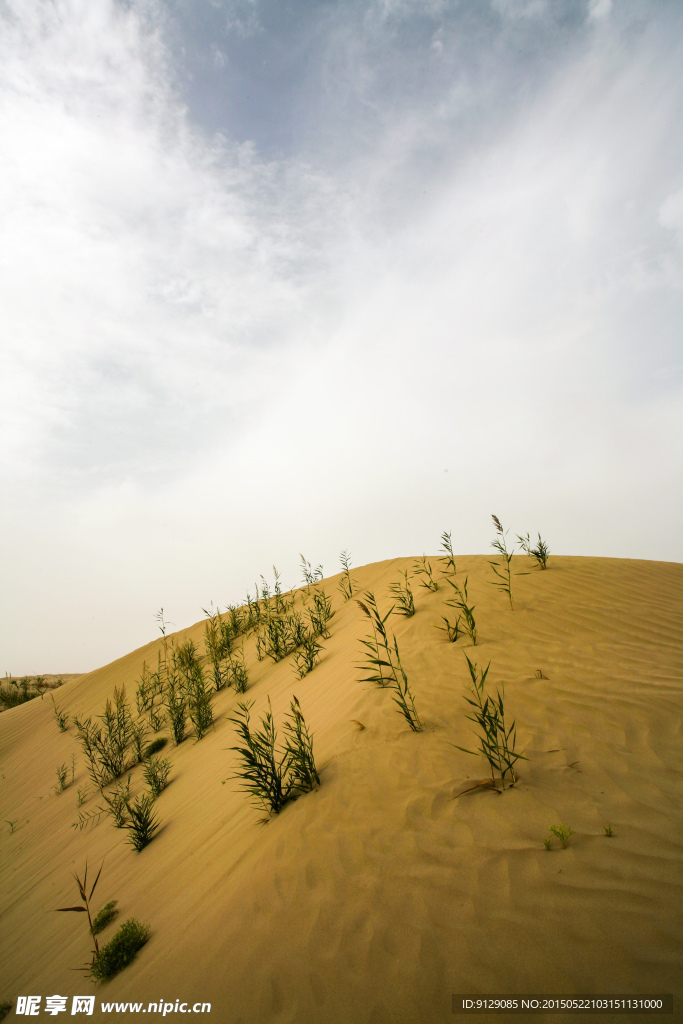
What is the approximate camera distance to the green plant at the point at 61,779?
6449mm

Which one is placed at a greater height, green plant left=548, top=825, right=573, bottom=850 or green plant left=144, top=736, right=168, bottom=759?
green plant left=144, top=736, right=168, bottom=759

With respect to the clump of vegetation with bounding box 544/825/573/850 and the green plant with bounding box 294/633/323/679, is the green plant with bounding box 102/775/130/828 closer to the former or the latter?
the green plant with bounding box 294/633/323/679

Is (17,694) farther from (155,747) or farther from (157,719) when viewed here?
(155,747)

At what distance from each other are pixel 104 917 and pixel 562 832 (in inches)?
128

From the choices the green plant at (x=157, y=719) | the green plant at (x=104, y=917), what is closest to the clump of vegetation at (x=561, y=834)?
the green plant at (x=104, y=917)

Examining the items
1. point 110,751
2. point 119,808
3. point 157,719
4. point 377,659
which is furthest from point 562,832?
point 157,719

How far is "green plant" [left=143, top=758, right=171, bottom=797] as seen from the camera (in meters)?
4.64

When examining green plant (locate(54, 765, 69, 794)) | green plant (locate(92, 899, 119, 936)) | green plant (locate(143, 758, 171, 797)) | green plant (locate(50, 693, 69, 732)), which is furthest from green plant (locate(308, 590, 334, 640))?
green plant (locate(50, 693, 69, 732))

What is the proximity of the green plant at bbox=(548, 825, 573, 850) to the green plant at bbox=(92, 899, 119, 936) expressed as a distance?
3.14 metres

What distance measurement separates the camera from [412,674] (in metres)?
4.03

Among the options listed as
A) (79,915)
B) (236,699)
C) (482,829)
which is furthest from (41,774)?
(482,829)

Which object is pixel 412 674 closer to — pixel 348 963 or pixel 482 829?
pixel 482 829

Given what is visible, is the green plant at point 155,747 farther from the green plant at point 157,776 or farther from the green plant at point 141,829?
the green plant at point 141,829

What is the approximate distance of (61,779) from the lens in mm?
6535
